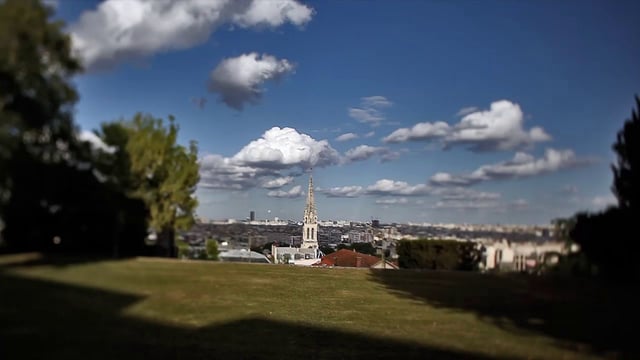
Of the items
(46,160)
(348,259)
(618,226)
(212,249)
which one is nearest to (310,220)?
(348,259)

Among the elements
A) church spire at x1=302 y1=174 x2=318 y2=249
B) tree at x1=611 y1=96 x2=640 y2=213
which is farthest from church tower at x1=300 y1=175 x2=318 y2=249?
tree at x1=611 y1=96 x2=640 y2=213

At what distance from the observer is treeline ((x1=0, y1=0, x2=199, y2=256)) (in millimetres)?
3582

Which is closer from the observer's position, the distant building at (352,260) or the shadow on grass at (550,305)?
the shadow on grass at (550,305)

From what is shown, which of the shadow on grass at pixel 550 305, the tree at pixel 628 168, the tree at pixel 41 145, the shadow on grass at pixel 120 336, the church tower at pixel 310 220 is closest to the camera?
the tree at pixel 41 145

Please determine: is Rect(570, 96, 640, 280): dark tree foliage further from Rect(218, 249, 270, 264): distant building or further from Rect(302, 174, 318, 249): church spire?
Rect(218, 249, 270, 264): distant building

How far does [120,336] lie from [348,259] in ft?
6.13

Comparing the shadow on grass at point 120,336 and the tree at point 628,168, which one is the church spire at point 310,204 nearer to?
the shadow on grass at point 120,336

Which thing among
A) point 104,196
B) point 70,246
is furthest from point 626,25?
point 70,246

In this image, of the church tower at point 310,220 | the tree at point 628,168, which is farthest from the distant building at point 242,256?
the tree at point 628,168

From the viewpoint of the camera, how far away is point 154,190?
12.9ft

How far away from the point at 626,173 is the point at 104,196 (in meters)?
3.79

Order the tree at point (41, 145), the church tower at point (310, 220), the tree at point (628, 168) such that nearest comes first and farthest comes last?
the tree at point (41, 145)
the tree at point (628, 168)
the church tower at point (310, 220)

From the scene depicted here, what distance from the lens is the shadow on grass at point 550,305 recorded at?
4328mm

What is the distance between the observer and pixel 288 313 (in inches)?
192
